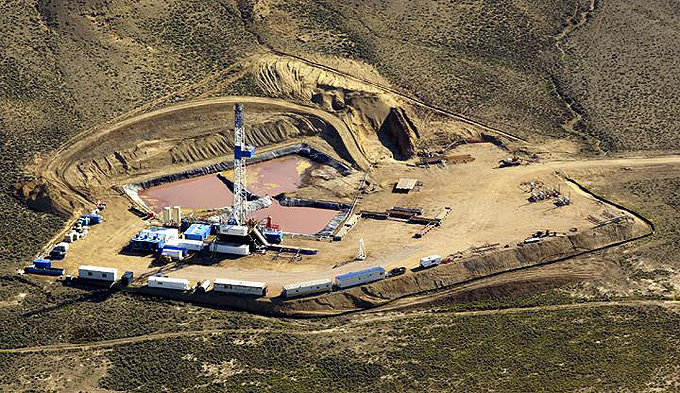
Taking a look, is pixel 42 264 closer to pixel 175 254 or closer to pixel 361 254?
pixel 175 254

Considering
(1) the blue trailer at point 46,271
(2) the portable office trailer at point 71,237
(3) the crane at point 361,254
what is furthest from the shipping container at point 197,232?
(3) the crane at point 361,254

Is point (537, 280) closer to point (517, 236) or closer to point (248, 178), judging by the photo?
point (517, 236)

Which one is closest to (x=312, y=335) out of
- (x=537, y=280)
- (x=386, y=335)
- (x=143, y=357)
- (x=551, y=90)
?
(x=386, y=335)

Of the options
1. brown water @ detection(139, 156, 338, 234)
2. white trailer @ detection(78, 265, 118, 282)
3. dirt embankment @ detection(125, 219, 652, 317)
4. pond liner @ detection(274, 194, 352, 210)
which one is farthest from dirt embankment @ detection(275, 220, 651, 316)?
pond liner @ detection(274, 194, 352, 210)

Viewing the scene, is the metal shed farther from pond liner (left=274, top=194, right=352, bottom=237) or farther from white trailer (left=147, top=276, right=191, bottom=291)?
white trailer (left=147, top=276, right=191, bottom=291)

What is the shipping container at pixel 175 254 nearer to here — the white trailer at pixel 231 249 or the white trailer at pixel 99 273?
the white trailer at pixel 231 249

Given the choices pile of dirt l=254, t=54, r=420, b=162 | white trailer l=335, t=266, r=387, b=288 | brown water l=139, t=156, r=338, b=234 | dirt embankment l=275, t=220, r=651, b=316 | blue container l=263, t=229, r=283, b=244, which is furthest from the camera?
pile of dirt l=254, t=54, r=420, b=162

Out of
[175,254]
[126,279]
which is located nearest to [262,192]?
[175,254]
